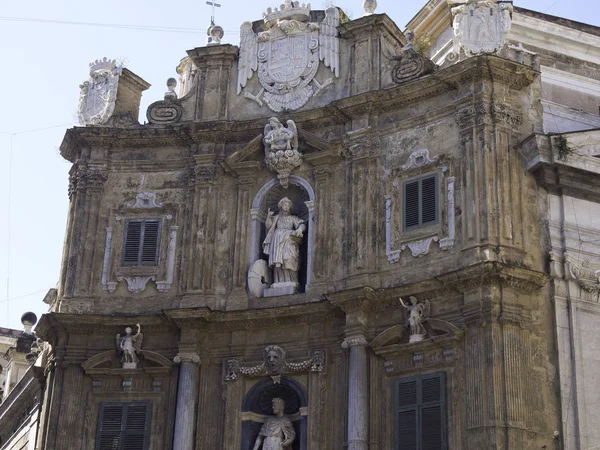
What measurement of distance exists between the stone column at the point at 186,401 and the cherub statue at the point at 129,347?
858 mm

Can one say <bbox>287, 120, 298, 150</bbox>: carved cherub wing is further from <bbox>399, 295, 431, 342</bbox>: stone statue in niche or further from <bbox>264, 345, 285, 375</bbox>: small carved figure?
<bbox>399, 295, 431, 342</bbox>: stone statue in niche

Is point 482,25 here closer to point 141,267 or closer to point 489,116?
point 489,116

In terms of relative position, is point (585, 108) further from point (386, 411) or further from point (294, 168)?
point (386, 411)

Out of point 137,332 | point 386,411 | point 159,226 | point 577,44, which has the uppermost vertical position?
point 577,44

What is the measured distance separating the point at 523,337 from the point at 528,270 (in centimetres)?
110

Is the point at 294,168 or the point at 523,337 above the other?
the point at 294,168

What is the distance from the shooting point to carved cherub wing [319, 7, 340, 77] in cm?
2272

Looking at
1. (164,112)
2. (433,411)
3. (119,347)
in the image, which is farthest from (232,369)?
(164,112)

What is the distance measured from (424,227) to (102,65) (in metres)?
8.26

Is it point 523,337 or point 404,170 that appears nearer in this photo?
point 523,337

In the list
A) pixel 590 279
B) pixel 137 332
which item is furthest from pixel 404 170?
pixel 137 332

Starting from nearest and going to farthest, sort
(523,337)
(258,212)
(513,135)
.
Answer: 1. (523,337)
2. (513,135)
3. (258,212)

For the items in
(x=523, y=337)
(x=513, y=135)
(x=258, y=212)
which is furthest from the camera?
(x=258, y=212)

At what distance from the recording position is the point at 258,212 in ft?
72.6
